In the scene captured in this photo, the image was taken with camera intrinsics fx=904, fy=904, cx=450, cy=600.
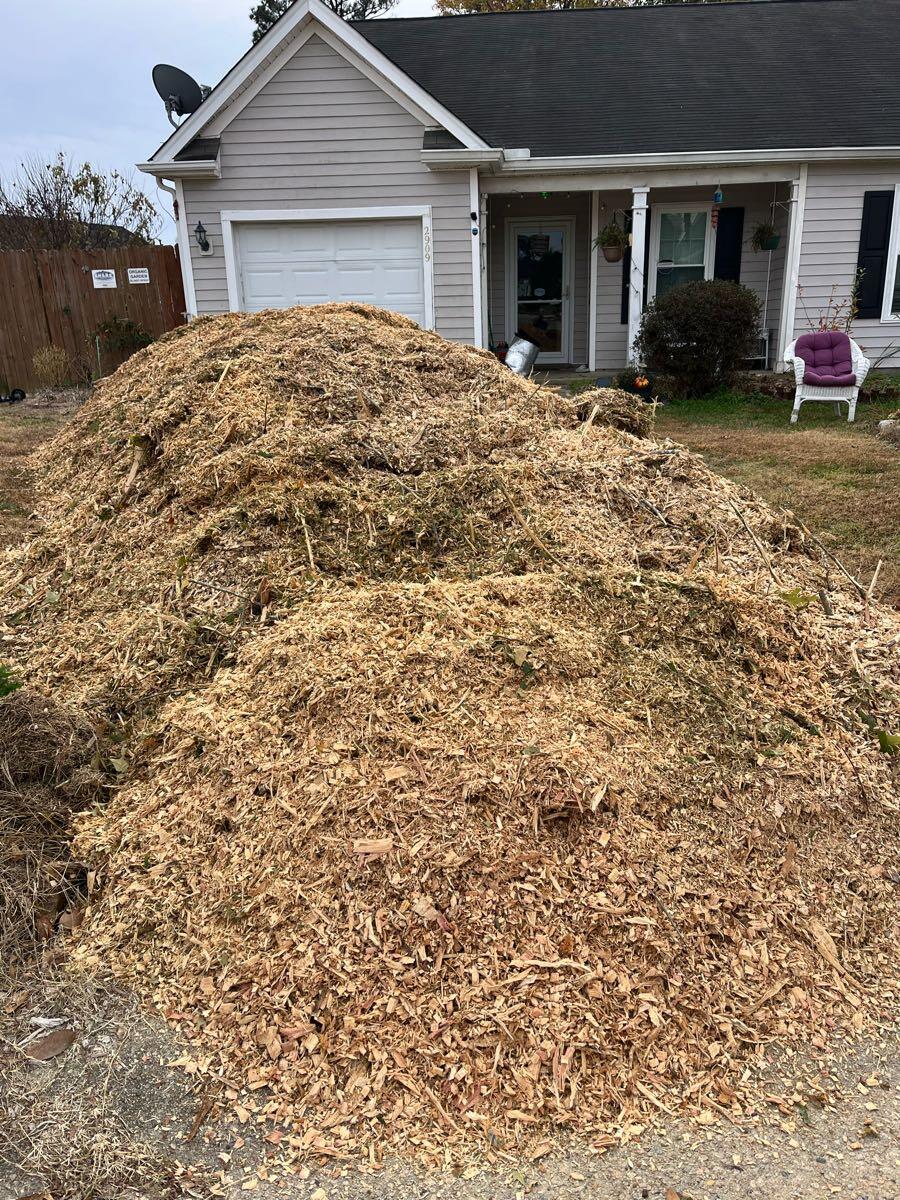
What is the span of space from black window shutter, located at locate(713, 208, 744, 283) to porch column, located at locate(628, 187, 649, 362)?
1.28 metres

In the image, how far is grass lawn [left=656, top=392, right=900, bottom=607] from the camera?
5.40 metres

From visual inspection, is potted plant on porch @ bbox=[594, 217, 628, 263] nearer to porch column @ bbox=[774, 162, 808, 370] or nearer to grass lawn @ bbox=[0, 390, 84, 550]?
porch column @ bbox=[774, 162, 808, 370]

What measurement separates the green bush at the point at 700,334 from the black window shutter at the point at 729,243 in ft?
7.92

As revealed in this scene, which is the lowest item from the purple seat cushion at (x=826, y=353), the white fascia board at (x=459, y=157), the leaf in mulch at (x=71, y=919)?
the leaf in mulch at (x=71, y=919)

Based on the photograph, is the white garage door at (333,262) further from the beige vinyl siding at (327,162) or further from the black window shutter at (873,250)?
the black window shutter at (873,250)

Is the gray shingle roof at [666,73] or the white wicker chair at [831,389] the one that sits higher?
the gray shingle roof at [666,73]

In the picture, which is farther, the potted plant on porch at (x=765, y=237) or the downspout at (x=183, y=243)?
the potted plant on porch at (x=765, y=237)

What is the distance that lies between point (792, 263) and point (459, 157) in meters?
4.58

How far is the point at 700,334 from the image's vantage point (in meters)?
10.5

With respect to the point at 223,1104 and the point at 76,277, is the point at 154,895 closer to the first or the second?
the point at 223,1104

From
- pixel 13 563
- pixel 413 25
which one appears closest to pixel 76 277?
pixel 413 25

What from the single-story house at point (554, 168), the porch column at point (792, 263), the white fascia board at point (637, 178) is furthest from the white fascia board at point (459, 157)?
the porch column at point (792, 263)

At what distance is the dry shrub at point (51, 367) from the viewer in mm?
11734

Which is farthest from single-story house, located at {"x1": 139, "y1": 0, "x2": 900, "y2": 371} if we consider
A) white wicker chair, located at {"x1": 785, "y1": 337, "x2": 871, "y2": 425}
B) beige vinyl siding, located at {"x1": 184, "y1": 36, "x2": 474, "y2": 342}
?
white wicker chair, located at {"x1": 785, "y1": 337, "x2": 871, "y2": 425}
